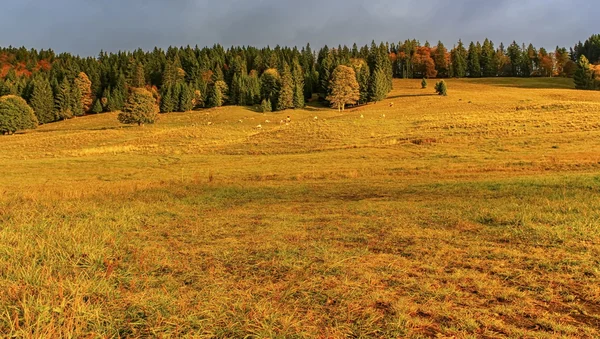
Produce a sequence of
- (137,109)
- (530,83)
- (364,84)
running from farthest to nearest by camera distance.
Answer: (530,83) → (364,84) → (137,109)

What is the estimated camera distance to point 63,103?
352 feet

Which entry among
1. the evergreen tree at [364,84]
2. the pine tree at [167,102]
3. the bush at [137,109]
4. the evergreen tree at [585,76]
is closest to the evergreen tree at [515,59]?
the evergreen tree at [585,76]

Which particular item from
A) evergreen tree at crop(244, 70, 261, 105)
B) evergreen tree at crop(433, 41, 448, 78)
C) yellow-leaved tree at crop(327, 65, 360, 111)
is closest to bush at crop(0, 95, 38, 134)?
evergreen tree at crop(244, 70, 261, 105)

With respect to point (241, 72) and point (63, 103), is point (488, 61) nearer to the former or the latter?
point (241, 72)

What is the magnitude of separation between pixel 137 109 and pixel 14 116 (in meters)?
30.1

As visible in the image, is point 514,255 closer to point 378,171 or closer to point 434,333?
point 434,333

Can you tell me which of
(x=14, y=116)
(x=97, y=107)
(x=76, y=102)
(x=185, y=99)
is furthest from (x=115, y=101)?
(x=14, y=116)

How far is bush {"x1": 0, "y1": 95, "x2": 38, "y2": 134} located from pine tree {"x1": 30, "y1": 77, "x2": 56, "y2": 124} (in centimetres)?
1674

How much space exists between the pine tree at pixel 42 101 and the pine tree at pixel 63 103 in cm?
169

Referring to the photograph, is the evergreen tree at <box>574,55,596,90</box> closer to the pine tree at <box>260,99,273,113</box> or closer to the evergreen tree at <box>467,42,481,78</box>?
the evergreen tree at <box>467,42,481,78</box>

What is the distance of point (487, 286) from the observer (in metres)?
5.16

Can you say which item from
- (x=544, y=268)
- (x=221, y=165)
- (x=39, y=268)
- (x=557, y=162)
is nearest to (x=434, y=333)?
(x=544, y=268)

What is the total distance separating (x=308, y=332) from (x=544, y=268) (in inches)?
180

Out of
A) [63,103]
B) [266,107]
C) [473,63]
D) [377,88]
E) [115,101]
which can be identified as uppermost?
[473,63]
